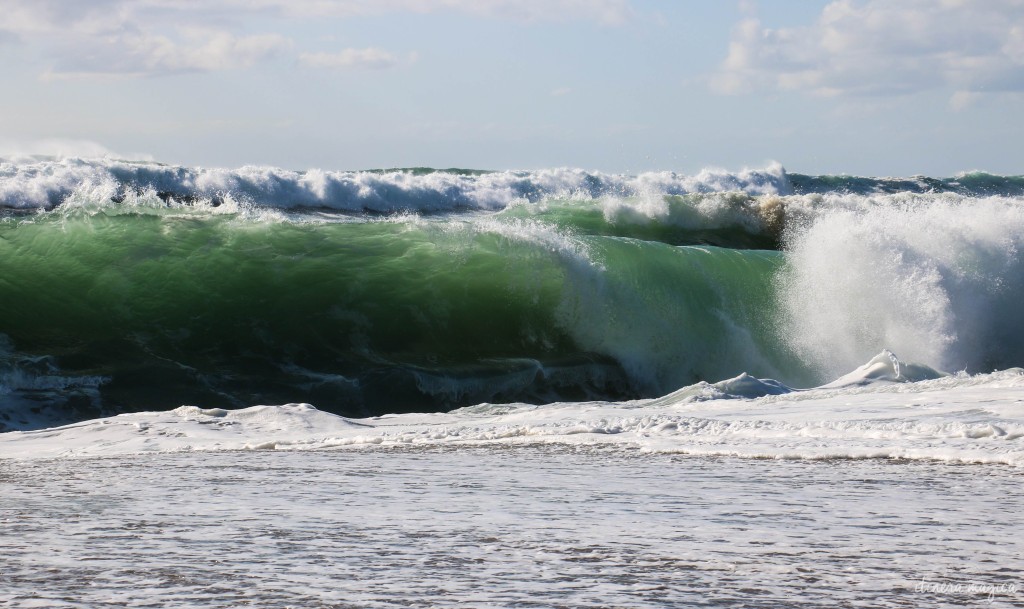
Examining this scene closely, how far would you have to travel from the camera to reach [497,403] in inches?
399

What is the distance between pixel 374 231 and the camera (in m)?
13.8

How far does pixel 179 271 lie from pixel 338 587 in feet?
30.5

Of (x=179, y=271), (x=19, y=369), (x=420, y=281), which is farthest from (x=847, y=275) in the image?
(x=19, y=369)

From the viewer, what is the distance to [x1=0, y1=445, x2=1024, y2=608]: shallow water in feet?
10.8

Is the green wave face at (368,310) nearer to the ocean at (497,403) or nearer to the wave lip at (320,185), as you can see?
the ocean at (497,403)

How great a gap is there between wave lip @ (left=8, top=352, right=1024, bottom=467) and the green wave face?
1892 mm

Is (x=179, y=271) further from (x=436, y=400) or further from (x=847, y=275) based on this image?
(x=847, y=275)

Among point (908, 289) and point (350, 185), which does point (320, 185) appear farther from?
point (908, 289)

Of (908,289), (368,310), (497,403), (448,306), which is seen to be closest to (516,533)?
(497,403)

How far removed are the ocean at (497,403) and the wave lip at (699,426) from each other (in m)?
0.04

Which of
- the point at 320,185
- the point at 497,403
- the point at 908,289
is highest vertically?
the point at 320,185

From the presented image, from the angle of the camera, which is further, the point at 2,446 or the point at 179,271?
the point at 179,271

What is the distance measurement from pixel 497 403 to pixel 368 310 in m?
2.29

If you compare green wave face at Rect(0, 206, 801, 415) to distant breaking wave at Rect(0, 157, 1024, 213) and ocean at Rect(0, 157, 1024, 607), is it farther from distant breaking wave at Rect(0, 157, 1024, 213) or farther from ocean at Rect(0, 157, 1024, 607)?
distant breaking wave at Rect(0, 157, 1024, 213)
